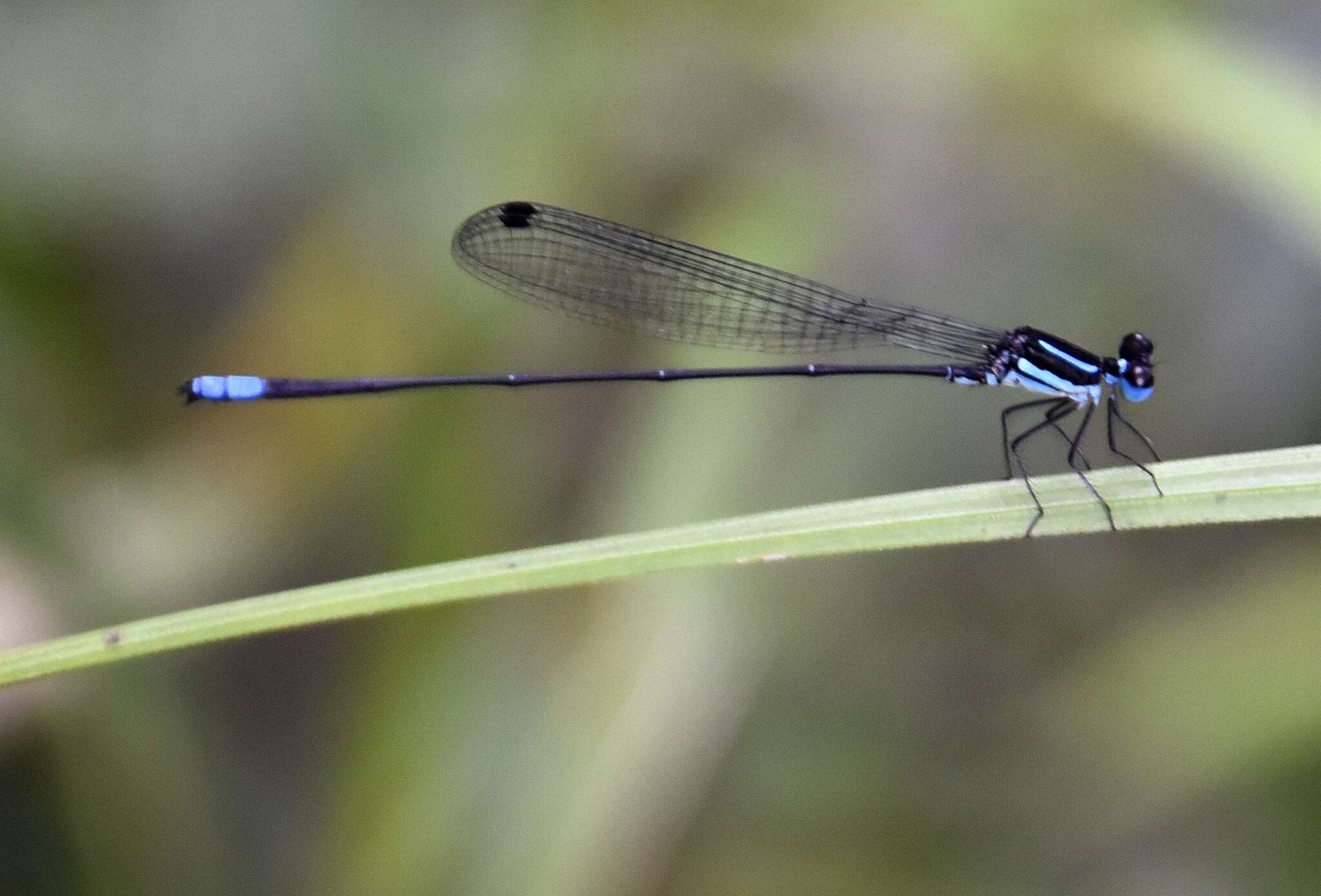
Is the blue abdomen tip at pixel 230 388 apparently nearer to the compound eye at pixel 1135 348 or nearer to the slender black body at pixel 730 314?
the slender black body at pixel 730 314

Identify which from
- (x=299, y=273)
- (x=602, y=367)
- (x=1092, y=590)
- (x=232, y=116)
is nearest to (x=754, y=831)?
(x=1092, y=590)

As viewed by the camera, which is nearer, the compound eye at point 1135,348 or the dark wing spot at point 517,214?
the compound eye at point 1135,348

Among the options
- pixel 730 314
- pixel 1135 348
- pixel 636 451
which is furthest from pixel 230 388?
pixel 1135 348

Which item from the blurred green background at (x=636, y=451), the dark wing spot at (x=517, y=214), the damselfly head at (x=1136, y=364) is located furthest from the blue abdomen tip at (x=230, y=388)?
the damselfly head at (x=1136, y=364)

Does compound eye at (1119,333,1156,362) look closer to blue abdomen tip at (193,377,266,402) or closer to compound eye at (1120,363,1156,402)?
compound eye at (1120,363,1156,402)

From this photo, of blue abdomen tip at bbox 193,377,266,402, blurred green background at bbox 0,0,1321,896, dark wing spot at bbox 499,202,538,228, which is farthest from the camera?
dark wing spot at bbox 499,202,538,228

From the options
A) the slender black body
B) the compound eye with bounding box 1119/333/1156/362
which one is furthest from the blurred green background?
the compound eye with bounding box 1119/333/1156/362

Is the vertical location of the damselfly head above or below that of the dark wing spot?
above

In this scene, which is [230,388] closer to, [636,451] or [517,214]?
[517,214]
